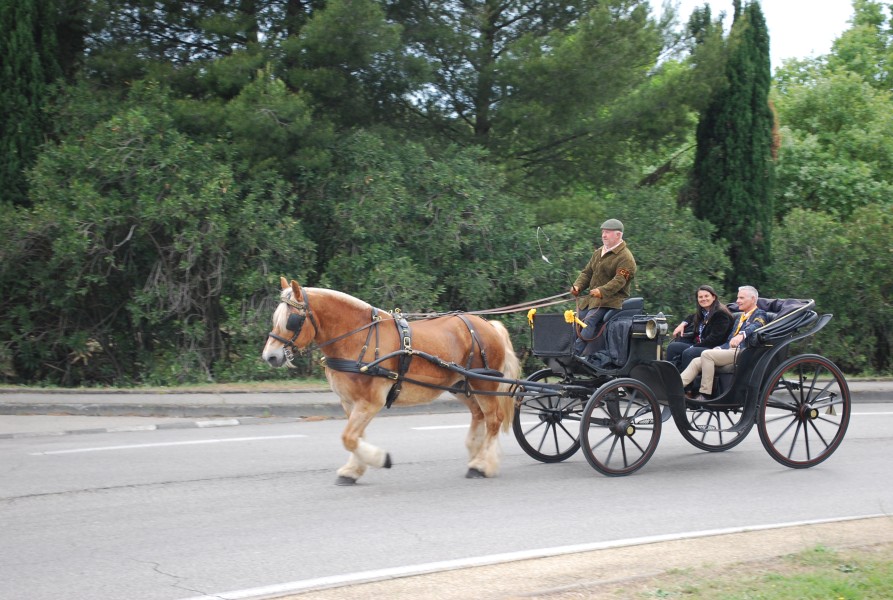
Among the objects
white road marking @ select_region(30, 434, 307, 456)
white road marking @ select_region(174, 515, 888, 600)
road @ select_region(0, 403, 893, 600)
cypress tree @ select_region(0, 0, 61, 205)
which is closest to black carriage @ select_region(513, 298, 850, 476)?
road @ select_region(0, 403, 893, 600)

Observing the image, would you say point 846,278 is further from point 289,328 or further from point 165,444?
point 289,328

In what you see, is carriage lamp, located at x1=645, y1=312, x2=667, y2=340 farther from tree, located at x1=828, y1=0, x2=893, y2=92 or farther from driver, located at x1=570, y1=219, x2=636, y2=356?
tree, located at x1=828, y1=0, x2=893, y2=92

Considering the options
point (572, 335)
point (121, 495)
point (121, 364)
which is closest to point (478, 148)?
point (121, 364)

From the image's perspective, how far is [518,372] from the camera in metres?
9.26

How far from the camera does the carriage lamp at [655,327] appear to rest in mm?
8648

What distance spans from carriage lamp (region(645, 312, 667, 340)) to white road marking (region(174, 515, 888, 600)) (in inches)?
91.4

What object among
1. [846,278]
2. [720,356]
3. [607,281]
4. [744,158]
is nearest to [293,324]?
[607,281]

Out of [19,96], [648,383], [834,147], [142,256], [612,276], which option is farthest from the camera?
[834,147]

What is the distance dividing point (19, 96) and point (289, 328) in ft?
35.9

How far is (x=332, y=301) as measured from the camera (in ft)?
27.2

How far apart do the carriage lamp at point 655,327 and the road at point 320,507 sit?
135cm

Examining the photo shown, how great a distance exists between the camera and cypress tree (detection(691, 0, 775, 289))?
66.8 feet

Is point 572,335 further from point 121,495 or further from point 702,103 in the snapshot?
point 702,103

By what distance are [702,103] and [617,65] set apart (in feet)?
8.70
